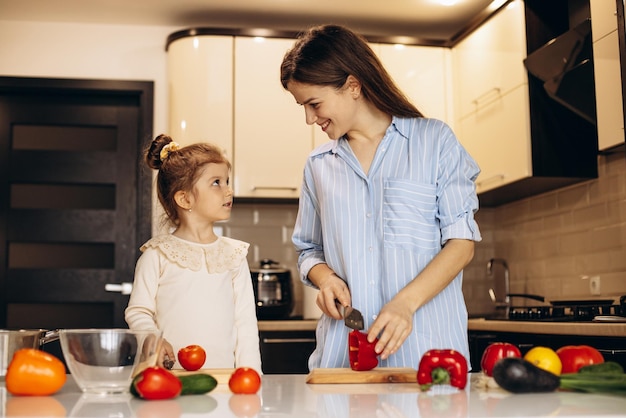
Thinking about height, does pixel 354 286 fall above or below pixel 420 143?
below

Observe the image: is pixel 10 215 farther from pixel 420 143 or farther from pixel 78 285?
pixel 420 143

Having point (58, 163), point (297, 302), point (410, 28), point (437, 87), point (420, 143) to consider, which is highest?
point (410, 28)

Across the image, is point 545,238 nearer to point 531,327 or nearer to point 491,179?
point 491,179

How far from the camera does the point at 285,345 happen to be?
139 inches

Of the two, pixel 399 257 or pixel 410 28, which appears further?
pixel 410 28

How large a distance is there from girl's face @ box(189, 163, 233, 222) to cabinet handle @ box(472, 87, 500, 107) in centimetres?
163

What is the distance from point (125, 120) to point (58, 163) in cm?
42

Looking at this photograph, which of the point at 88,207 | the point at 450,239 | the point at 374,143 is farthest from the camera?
the point at 88,207

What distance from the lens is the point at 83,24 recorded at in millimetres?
4234

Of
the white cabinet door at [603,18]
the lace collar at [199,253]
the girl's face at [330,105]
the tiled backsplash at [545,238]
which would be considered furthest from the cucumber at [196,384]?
the tiled backsplash at [545,238]

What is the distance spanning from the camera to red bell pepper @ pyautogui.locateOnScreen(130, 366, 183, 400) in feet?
3.72

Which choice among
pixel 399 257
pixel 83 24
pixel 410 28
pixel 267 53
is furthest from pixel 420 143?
pixel 83 24

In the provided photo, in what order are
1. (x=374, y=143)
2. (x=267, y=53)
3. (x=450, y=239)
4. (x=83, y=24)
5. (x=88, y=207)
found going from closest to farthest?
(x=450, y=239) < (x=374, y=143) < (x=267, y=53) < (x=83, y=24) < (x=88, y=207)

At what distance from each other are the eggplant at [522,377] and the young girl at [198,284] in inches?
42.5
